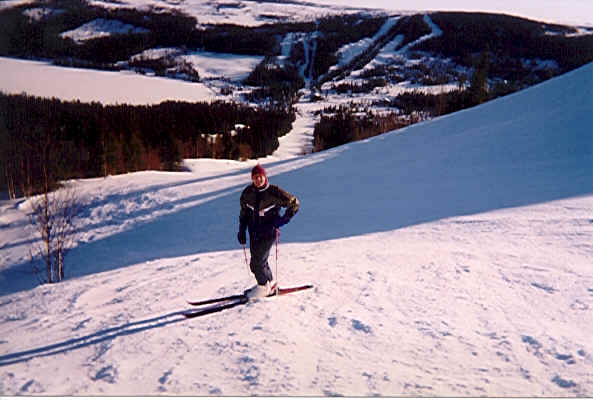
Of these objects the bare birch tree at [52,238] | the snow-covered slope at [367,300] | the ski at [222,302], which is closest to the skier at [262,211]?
the ski at [222,302]

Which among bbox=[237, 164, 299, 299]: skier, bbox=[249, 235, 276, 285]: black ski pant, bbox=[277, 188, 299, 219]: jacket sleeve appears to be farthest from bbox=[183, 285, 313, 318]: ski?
bbox=[277, 188, 299, 219]: jacket sleeve

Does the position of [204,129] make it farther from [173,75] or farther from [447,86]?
[447,86]

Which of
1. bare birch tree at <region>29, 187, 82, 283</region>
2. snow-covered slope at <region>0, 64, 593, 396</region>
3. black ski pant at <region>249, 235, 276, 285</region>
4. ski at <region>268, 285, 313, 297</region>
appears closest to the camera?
snow-covered slope at <region>0, 64, 593, 396</region>

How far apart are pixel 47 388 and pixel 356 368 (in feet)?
8.22

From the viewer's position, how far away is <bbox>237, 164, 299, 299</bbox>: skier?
376 centimetres

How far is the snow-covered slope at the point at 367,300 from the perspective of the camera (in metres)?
2.82

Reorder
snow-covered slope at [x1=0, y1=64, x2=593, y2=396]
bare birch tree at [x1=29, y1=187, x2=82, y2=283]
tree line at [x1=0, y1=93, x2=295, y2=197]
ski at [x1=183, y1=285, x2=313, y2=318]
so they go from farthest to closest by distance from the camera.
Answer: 1. tree line at [x1=0, y1=93, x2=295, y2=197]
2. bare birch tree at [x1=29, y1=187, x2=82, y2=283]
3. ski at [x1=183, y1=285, x2=313, y2=318]
4. snow-covered slope at [x1=0, y1=64, x2=593, y2=396]

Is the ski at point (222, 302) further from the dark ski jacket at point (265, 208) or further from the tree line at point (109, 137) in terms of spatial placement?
the tree line at point (109, 137)

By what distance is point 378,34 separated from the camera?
144 m

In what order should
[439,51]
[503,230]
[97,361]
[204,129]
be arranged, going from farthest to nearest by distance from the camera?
1. [439,51]
2. [204,129]
3. [503,230]
4. [97,361]

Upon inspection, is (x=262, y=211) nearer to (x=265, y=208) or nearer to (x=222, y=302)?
(x=265, y=208)

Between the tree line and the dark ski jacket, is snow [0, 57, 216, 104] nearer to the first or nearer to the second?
the tree line

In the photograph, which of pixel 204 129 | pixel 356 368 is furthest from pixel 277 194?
pixel 204 129

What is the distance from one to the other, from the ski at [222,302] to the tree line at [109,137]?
18.8ft
